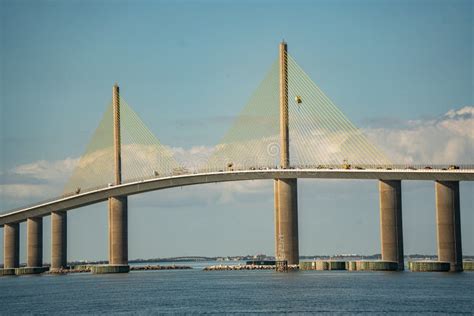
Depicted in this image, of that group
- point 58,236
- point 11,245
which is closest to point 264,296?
point 58,236

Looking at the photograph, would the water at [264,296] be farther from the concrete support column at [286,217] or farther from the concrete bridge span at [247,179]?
the concrete support column at [286,217]

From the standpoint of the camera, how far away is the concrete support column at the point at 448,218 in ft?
368

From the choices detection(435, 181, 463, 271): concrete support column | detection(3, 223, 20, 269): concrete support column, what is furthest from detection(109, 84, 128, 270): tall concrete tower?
detection(435, 181, 463, 271): concrete support column

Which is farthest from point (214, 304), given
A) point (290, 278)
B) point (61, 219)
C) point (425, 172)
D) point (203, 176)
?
point (61, 219)

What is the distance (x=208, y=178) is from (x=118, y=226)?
1405 centimetres

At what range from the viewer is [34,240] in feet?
488

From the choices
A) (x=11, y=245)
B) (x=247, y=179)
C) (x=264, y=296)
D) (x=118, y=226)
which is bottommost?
(x=264, y=296)

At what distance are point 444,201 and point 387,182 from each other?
726 centimetres

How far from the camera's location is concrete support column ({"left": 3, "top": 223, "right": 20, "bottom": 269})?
152000mm

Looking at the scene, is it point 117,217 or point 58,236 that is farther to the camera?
point 58,236

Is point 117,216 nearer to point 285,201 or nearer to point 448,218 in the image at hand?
point 285,201

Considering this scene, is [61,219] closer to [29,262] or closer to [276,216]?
[29,262]

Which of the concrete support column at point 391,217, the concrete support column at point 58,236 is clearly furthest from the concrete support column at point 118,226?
the concrete support column at point 391,217

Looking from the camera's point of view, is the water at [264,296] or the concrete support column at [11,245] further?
the concrete support column at [11,245]
